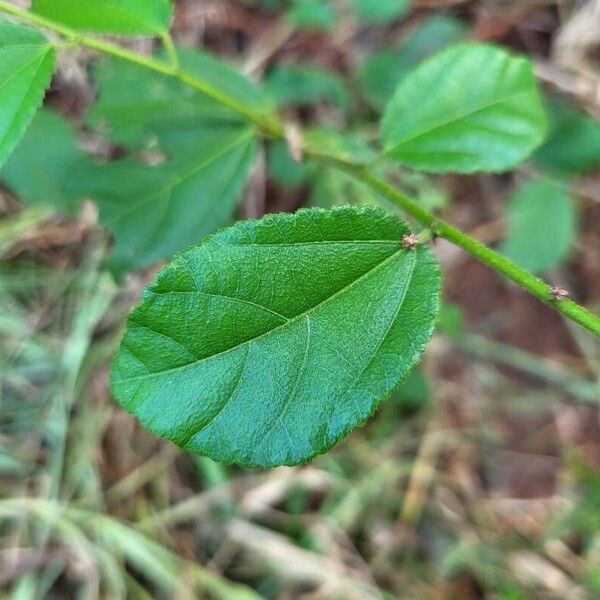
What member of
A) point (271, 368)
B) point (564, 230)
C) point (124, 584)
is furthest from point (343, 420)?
point (564, 230)

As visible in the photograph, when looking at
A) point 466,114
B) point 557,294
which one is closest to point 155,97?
point 466,114

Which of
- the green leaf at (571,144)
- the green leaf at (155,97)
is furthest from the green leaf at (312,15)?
the green leaf at (571,144)

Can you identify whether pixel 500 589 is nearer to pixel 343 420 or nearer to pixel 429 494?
pixel 429 494

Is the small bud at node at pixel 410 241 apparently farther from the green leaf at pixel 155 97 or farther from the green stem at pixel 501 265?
the green leaf at pixel 155 97

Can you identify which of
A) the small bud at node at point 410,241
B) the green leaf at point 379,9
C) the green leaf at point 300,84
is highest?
the small bud at node at point 410,241

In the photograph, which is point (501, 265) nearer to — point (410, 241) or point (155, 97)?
point (410, 241)

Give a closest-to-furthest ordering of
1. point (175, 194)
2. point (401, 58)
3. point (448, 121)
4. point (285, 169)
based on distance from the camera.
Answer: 1. point (448, 121)
2. point (175, 194)
3. point (285, 169)
4. point (401, 58)

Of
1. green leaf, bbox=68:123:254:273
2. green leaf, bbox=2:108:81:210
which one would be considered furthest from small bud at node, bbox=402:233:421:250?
green leaf, bbox=2:108:81:210
